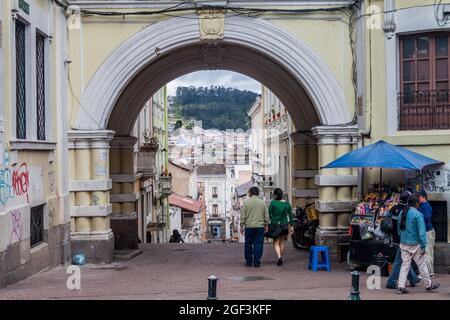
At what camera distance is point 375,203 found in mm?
14984

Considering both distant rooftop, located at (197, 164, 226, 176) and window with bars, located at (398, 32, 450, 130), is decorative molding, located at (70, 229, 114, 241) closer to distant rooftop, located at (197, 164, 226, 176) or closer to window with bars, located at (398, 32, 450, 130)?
window with bars, located at (398, 32, 450, 130)

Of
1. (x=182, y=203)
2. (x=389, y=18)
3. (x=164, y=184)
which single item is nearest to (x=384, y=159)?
(x=389, y=18)

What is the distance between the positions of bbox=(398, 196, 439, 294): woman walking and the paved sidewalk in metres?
0.31

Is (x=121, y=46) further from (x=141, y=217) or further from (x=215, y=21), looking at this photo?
(x=141, y=217)

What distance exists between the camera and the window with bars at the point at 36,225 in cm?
1430

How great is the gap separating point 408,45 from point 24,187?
7.63 meters

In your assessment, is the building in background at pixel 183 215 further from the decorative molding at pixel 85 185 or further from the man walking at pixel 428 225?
the man walking at pixel 428 225

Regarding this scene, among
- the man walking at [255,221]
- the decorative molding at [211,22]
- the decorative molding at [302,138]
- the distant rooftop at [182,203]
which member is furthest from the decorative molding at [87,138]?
the distant rooftop at [182,203]

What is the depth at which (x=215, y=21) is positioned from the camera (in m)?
16.5

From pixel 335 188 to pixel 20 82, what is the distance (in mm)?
6688

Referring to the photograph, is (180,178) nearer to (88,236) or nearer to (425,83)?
(88,236)

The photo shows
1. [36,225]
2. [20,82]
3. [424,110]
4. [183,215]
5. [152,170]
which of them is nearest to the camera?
[20,82]

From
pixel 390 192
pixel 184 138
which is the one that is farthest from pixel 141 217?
pixel 184 138

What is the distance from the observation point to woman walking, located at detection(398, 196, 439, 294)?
11.7m
